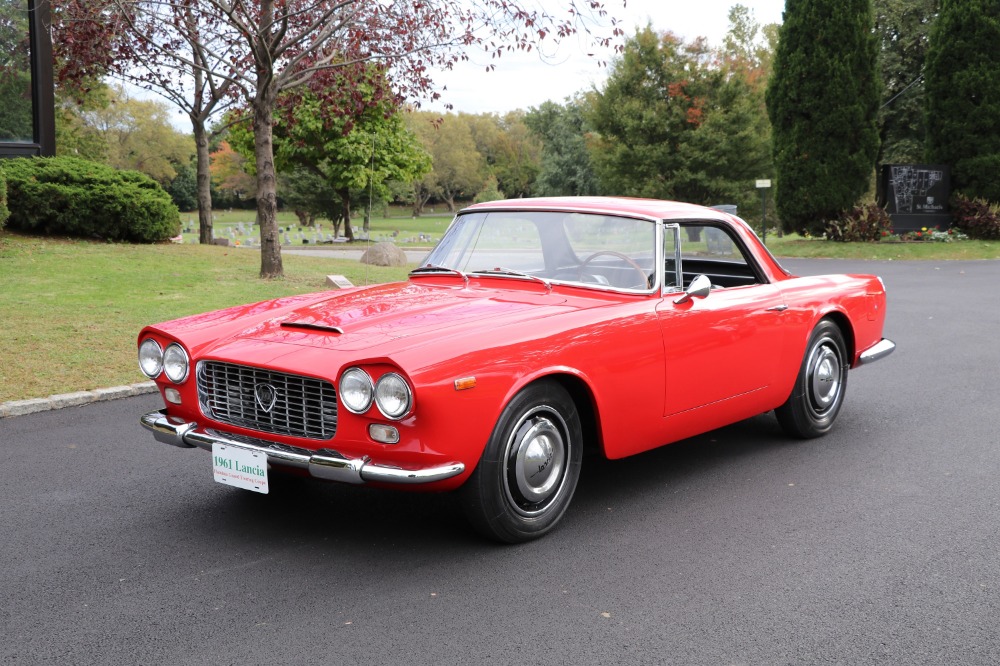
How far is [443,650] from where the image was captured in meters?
3.10

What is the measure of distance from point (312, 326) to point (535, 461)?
45.8 inches

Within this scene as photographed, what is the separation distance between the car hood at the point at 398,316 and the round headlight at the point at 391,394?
16cm

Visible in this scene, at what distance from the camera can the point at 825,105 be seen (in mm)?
24438

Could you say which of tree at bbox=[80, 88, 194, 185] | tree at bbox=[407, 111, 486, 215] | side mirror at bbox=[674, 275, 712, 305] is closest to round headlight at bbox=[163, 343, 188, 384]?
side mirror at bbox=[674, 275, 712, 305]

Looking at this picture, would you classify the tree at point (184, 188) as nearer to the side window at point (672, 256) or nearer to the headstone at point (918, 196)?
the headstone at point (918, 196)

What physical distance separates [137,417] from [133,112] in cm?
6859

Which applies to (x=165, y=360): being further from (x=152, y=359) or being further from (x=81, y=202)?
(x=81, y=202)

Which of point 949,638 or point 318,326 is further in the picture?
point 318,326

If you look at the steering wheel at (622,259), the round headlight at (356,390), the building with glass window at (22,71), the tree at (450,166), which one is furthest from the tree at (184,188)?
the round headlight at (356,390)

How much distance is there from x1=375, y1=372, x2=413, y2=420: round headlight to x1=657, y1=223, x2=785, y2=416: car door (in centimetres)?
151

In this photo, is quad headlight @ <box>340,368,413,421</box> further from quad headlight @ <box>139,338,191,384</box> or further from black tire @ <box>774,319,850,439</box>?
black tire @ <box>774,319,850,439</box>

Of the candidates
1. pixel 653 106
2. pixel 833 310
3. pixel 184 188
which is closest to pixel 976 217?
pixel 653 106

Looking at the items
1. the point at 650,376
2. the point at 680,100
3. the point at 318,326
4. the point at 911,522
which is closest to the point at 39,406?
the point at 318,326

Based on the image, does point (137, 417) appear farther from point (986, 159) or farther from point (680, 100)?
point (680, 100)
